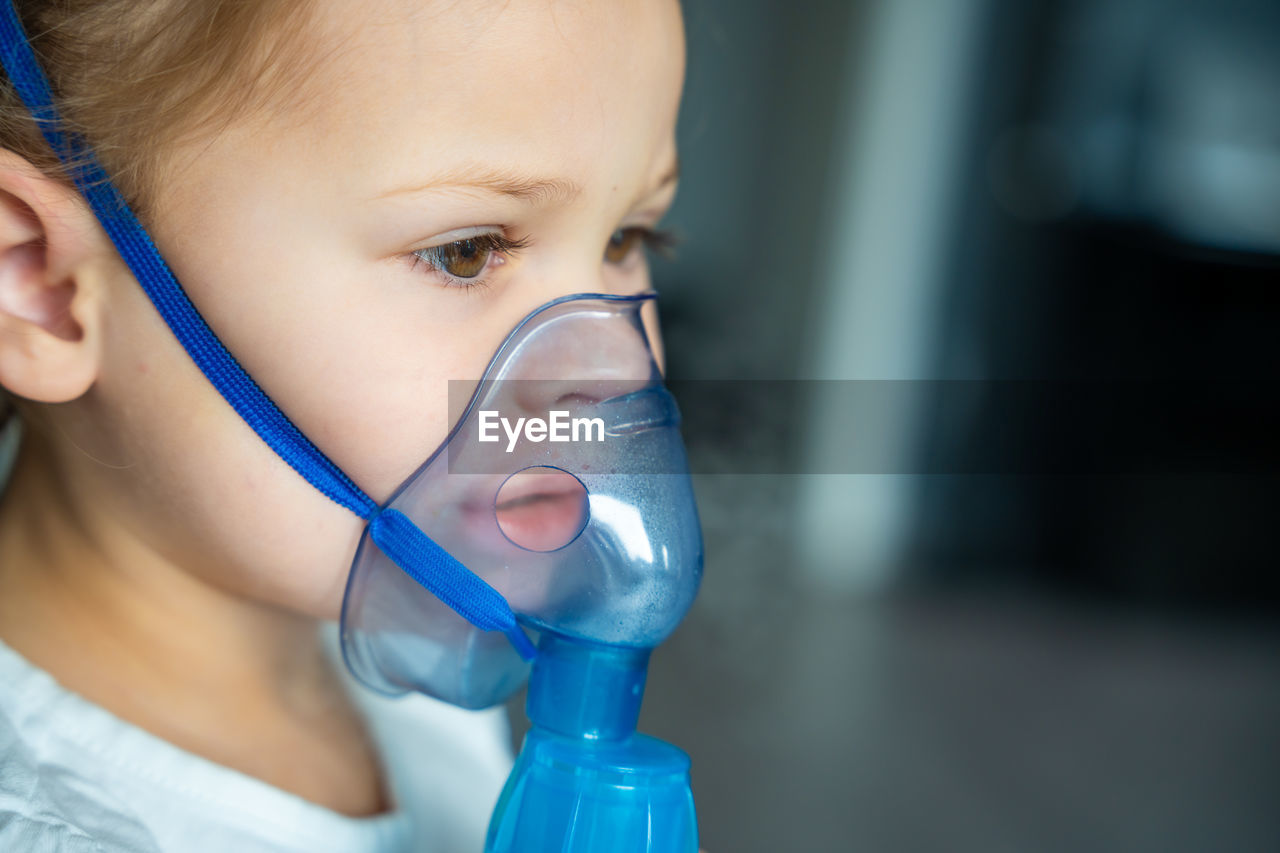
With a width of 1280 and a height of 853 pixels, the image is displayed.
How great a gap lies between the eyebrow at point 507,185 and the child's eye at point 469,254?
4cm

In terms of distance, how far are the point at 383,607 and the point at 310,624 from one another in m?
0.20

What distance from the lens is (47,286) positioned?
69 centimetres

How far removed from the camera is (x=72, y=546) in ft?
2.51

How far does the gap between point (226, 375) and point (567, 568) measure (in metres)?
0.25

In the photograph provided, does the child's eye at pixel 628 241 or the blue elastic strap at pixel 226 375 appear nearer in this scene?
the blue elastic strap at pixel 226 375

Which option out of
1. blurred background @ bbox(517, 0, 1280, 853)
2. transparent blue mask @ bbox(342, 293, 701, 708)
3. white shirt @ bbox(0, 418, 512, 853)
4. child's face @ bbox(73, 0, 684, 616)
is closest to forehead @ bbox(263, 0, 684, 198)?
child's face @ bbox(73, 0, 684, 616)

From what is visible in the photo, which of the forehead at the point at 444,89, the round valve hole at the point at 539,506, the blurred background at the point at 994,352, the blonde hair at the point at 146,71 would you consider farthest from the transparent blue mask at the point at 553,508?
the blurred background at the point at 994,352

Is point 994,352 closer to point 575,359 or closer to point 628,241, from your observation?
point 628,241

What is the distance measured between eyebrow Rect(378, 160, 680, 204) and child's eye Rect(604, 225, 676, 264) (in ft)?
0.41

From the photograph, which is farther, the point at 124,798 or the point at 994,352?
the point at 994,352

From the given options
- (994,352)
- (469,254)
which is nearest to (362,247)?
(469,254)

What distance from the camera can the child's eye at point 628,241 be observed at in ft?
2.72

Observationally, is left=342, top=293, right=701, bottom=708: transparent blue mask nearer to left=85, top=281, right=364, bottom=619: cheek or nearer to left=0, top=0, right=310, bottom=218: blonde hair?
left=85, top=281, right=364, bottom=619: cheek

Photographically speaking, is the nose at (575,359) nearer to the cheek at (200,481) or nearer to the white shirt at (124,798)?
the cheek at (200,481)
